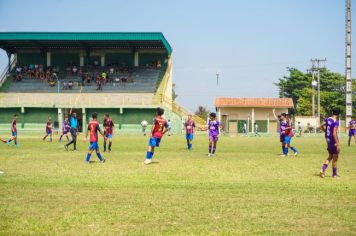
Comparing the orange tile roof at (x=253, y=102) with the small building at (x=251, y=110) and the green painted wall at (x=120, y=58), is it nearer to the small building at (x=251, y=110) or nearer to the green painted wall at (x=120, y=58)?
the small building at (x=251, y=110)

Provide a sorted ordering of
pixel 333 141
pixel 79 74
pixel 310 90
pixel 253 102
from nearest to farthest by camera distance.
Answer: pixel 333 141 < pixel 79 74 < pixel 253 102 < pixel 310 90

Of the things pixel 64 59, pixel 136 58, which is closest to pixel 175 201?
pixel 136 58

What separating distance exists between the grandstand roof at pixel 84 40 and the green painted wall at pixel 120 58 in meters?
1.36

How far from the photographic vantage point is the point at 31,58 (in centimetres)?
→ 6512

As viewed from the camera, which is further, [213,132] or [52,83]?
[52,83]

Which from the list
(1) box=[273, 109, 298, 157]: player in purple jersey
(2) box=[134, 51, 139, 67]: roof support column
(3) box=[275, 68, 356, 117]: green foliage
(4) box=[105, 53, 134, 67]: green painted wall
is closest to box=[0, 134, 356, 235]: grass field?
(1) box=[273, 109, 298, 157]: player in purple jersey

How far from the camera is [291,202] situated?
9.45m

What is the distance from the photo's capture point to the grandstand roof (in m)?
58.5

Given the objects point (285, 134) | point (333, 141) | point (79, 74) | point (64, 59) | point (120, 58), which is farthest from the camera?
point (64, 59)

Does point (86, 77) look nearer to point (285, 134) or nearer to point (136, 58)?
point (136, 58)

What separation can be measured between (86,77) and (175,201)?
5186 cm

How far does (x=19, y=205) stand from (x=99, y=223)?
2192mm

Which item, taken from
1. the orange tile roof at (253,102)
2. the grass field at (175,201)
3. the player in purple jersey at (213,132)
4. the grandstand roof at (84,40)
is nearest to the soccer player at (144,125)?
the grandstand roof at (84,40)

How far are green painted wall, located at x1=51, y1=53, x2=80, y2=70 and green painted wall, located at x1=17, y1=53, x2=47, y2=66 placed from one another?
1240 millimetres
